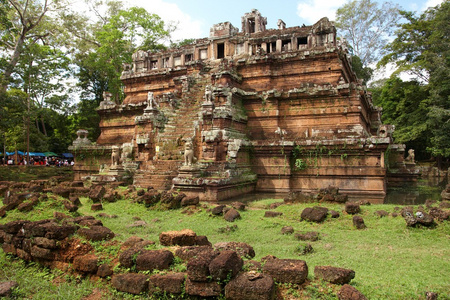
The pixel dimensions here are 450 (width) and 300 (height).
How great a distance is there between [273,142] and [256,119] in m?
2.59

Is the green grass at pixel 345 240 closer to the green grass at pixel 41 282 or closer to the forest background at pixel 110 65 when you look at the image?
the green grass at pixel 41 282

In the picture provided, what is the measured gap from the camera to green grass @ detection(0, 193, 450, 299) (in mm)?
4578

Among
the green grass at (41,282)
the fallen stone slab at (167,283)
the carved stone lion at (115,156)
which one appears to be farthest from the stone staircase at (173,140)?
the fallen stone slab at (167,283)

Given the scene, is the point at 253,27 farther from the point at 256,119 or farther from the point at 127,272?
the point at 127,272

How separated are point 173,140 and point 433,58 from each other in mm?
25294

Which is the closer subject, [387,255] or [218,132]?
[387,255]

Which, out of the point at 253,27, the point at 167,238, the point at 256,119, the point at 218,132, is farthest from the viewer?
the point at 253,27

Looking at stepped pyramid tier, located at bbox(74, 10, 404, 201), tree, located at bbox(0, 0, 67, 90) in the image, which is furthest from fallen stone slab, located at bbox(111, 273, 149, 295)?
tree, located at bbox(0, 0, 67, 90)

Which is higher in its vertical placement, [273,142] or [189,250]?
[273,142]

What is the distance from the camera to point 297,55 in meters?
18.1

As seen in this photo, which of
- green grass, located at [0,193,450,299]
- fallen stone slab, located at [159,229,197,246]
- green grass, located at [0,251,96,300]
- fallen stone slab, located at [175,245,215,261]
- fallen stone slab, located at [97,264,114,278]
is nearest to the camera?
green grass, located at [0,193,450,299]

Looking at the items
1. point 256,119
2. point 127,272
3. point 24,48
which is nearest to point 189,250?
point 127,272

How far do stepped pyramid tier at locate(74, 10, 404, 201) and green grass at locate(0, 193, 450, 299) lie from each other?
2.91 meters

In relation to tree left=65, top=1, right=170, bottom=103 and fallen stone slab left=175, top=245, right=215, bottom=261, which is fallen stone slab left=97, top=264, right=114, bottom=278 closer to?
Result: fallen stone slab left=175, top=245, right=215, bottom=261
